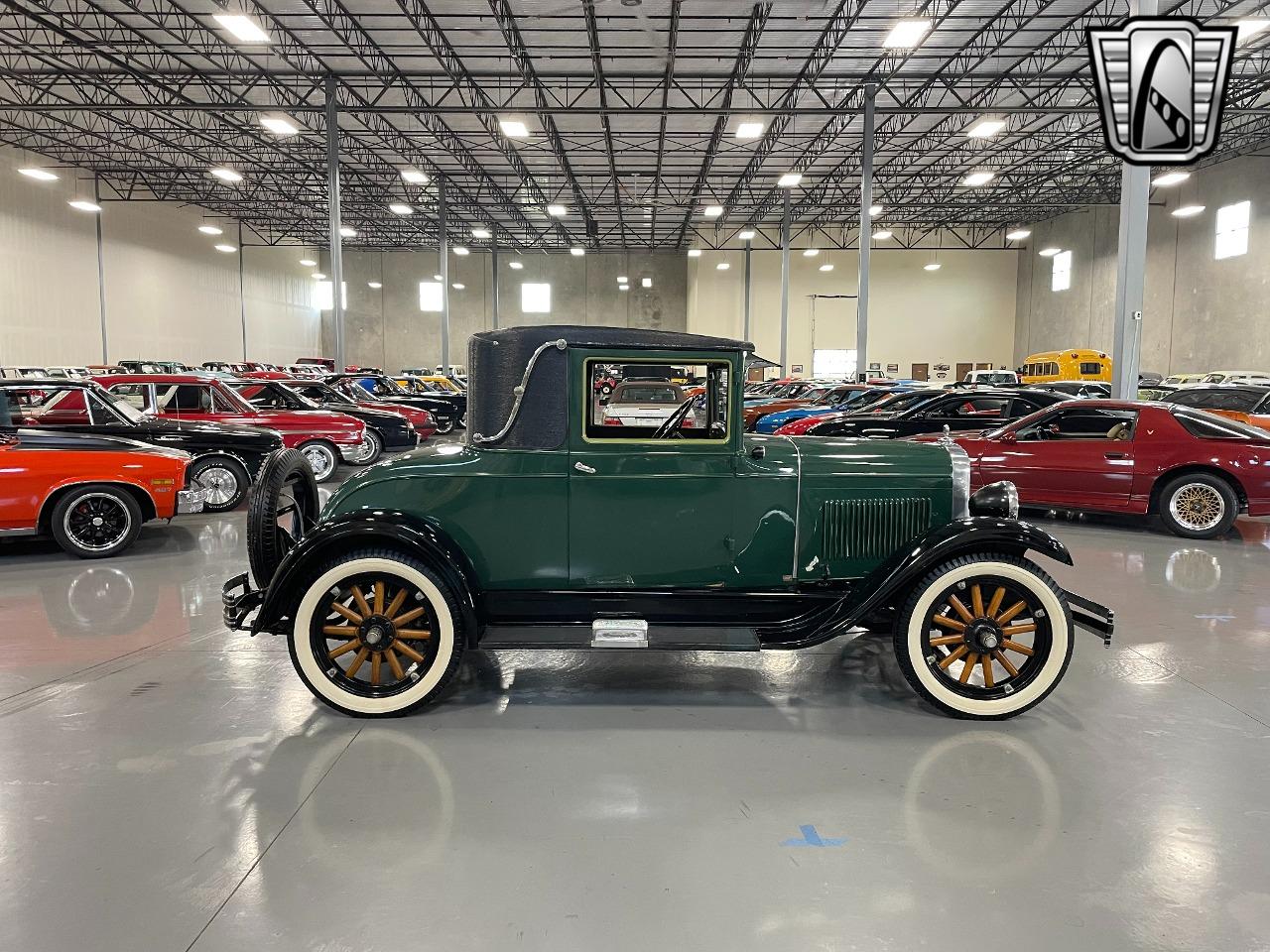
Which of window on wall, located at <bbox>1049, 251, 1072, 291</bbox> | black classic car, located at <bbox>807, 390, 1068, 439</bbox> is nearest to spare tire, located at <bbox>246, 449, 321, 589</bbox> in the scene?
black classic car, located at <bbox>807, 390, 1068, 439</bbox>

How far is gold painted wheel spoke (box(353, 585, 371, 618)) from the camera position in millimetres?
4109

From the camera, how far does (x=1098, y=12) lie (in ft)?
56.3

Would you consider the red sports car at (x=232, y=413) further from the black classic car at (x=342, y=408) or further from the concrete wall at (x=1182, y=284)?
the concrete wall at (x=1182, y=284)

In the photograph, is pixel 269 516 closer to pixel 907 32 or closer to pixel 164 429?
pixel 164 429

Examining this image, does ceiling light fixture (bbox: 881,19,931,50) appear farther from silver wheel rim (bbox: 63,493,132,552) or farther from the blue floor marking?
the blue floor marking

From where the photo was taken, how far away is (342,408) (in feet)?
50.0

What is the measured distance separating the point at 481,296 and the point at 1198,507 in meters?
42.5

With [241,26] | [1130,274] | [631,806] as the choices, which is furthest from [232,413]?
[1130,274]

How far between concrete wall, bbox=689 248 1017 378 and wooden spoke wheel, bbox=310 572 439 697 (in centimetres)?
3651

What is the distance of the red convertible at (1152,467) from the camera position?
8602 mm

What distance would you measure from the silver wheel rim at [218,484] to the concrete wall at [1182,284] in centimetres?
2827

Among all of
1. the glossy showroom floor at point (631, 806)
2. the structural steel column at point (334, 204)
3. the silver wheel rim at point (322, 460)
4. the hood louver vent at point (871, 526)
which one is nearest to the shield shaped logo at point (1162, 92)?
the glossy showroom floor at point (631, 806)

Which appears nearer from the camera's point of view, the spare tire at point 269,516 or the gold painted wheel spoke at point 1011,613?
the gold painted wheel spoke at point 1011,613

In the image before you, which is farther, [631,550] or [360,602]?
[631,550]
